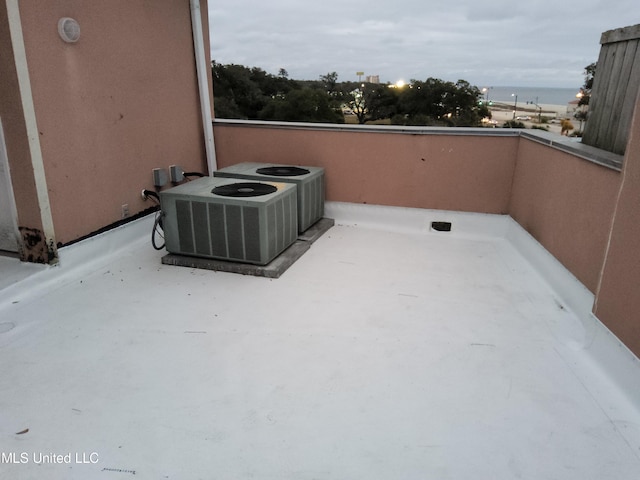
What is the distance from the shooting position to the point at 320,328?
2.26m

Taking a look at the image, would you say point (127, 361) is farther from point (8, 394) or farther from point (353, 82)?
point (353, 82)

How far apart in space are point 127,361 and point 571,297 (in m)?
2.50

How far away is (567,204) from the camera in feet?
8.53

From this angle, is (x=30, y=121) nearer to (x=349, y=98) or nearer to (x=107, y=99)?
(x=107, y=99)

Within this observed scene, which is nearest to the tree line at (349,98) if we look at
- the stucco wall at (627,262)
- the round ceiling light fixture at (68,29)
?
the round ceiling light fixture at (68,29)

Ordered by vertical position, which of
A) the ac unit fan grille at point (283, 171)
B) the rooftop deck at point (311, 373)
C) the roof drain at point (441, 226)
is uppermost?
the ac unit fan grille at point (283, 171)

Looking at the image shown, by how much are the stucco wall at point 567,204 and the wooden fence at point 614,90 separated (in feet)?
0.69

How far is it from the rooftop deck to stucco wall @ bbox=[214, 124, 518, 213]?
92 cm

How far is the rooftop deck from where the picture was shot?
4.73ft

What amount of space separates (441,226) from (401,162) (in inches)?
28.1

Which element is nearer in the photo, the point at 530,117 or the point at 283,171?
the point at 283,171

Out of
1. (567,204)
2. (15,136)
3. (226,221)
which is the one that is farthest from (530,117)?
(15,136)

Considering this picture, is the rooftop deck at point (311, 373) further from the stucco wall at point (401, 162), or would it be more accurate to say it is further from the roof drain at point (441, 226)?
the stucco wall at point (401, 162)

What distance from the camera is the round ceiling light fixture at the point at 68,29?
2553 mm
